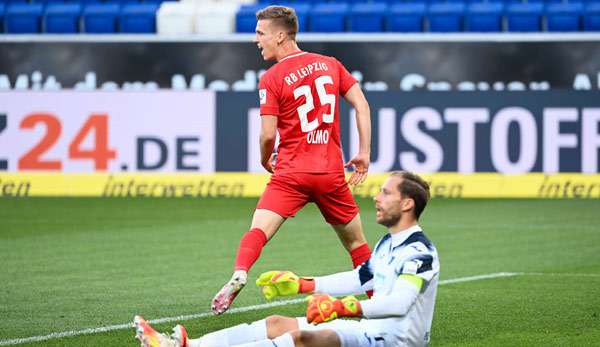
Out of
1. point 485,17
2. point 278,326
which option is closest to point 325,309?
point 278,326

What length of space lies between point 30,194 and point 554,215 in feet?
29.0

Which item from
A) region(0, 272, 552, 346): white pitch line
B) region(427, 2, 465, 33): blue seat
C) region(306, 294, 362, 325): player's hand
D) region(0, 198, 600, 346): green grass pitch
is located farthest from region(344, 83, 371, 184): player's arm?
region(427, 2, 465, 33): blue seat

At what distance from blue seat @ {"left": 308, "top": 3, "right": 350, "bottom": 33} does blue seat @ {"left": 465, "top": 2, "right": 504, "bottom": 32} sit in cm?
224

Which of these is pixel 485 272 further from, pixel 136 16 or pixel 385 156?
pixel 136 16

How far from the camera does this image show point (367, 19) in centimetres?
2348

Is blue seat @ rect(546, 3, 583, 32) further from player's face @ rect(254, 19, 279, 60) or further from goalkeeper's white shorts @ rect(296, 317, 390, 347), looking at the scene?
goalkeeper's white shorts @ rect(296, 317, 390, 347)

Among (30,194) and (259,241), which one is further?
(30,194)

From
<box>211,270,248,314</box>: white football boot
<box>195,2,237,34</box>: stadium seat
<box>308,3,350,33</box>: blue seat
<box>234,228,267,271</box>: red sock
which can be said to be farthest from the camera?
<box>308,3,350,33</box>: blue seat

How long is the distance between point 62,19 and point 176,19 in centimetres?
240

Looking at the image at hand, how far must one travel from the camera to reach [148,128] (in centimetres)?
2161

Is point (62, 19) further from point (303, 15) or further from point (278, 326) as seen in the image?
point (278, 326)

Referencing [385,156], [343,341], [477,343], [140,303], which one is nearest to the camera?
[343,341]

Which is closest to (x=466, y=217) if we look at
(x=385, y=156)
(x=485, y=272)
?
(x=385, y=156)

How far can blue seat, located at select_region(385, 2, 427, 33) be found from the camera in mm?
23375
